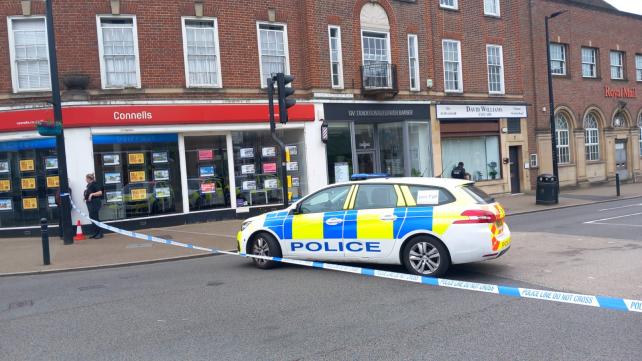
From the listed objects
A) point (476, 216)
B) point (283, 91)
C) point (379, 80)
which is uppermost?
point (379, 80)

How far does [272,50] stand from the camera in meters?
17.9

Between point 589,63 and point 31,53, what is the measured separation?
26.0 m

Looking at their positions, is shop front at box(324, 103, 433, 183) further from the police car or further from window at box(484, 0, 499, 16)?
the police car

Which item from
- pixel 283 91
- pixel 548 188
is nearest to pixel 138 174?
pixel 283 91

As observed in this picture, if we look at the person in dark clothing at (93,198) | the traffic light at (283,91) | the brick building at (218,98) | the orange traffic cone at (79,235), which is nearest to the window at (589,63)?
the brick building at (218,98)

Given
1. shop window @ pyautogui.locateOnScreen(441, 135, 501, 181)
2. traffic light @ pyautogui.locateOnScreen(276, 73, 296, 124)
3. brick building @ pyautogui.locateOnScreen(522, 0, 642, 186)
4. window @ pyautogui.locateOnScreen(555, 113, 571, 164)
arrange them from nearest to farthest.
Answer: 1. traffic light @ pyautogui.locateOnScreen(276, 73, 296, 124)
2. shop window @ pyautogui.locateOnScreen(441, 135, 501, 181)
3. brick building @ pyautogui.locateOnScreen(522, 0, 642, 186)
4. window @ pyautogui.locateOnScreen(555, 113, 571, 164)

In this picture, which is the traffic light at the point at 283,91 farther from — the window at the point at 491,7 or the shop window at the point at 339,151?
the window at the point at 491,7

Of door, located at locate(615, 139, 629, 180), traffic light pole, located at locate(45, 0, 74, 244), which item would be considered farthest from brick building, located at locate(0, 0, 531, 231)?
door, located at locate(615, 139, 629, 180)

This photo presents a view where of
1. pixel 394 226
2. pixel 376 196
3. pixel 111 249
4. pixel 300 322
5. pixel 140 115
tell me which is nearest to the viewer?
pixel 300 322

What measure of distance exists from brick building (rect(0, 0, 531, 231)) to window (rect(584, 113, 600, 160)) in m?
9.63

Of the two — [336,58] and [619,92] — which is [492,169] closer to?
[336,58]

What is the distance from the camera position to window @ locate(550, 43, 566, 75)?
26.9 metres

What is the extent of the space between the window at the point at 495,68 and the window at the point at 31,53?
17033 millimetres

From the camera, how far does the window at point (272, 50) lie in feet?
57.9
